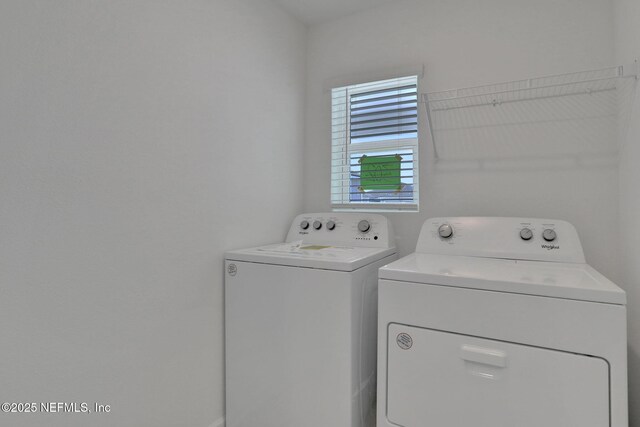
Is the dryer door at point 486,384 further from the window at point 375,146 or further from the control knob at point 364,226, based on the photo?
the window at point 375,146

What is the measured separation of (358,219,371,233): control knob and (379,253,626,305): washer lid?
1.30 feet

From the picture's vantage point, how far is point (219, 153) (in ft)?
4.95

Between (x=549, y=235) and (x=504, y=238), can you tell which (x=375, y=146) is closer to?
(x=504, y=238)

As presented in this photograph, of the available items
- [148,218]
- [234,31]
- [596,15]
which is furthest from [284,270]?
[596,15]

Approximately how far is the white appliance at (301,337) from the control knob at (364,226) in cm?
17

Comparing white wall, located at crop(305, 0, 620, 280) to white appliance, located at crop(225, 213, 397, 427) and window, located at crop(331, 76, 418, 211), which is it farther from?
white appliance, located at crop(225, 213, 397, 427)

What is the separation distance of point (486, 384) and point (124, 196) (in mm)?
1330

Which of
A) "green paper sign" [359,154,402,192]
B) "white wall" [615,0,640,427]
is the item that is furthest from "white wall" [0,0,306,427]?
"white wall" [615,0,640,427]

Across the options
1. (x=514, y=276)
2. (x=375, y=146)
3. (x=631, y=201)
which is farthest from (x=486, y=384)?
(x=375, y=146)

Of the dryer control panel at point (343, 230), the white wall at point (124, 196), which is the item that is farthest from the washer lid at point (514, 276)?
the white wall at point (124, 196)

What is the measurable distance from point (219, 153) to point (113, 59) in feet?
1.73

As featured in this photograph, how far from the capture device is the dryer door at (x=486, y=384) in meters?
0.90

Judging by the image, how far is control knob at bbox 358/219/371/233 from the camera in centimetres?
175

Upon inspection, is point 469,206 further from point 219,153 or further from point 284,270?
point 219,153
